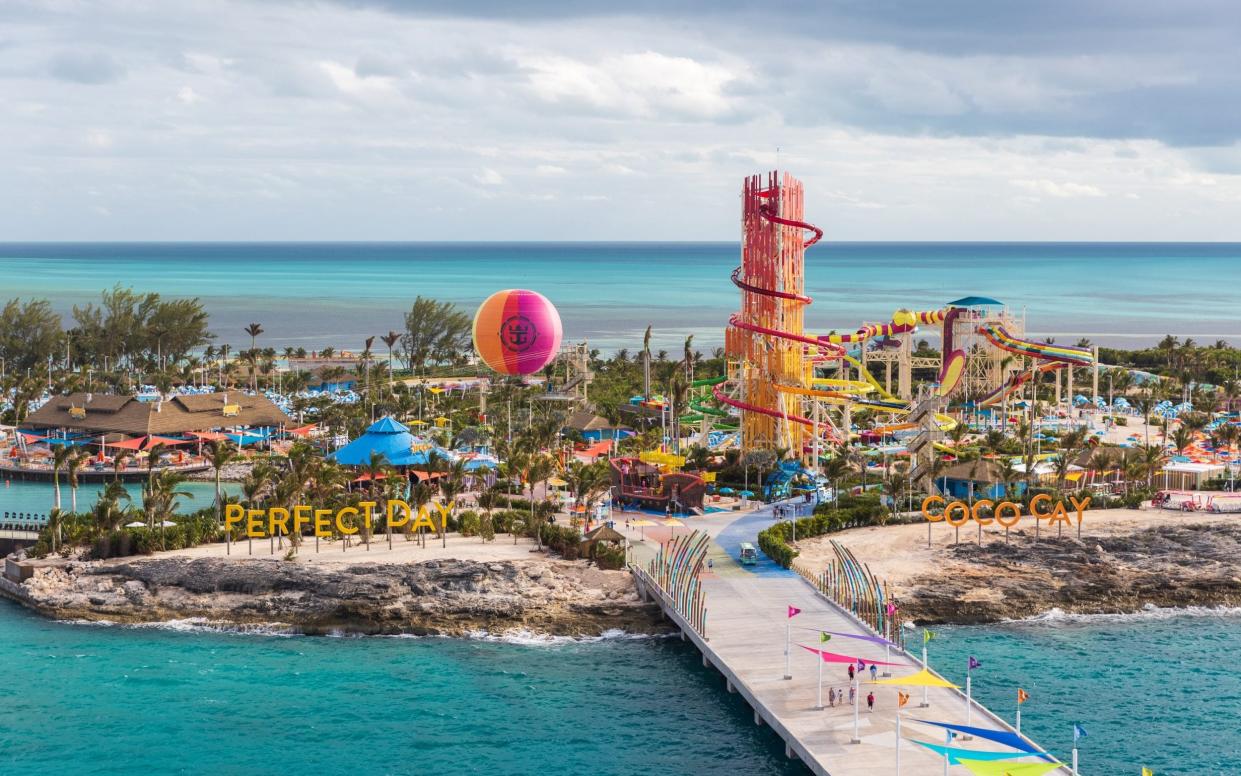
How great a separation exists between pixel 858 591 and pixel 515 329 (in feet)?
108

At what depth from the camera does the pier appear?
36375mm

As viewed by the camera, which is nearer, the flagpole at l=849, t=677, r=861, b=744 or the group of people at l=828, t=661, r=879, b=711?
the flagpole at l=849, t=677, r=861, b=744

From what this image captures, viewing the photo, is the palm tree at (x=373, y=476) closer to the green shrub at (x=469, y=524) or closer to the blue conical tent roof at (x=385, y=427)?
the blue conical tent roof at (x=385, y=427)

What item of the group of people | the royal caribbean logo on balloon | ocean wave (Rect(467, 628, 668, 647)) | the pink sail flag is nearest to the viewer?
the group of people

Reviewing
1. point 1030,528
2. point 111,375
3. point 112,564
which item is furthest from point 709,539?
point 111,375

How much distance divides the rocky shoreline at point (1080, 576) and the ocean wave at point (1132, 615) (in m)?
0.26

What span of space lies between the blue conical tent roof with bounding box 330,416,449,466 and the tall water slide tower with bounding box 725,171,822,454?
1809 centimetres

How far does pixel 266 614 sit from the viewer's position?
5131 centimetres

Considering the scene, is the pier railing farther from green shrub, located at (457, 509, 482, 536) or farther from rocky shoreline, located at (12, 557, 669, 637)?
green shrub, located at (457, 509, 482, 536)

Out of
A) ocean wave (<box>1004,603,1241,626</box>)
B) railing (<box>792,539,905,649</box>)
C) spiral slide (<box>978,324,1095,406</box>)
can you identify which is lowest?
ocean wave (<box>1004,603,1241,626</box>)

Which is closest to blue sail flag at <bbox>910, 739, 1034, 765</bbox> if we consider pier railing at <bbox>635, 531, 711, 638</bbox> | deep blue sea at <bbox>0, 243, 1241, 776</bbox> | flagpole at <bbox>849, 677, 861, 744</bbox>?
flagpole at <bbox>849, 677, 861, 744</bbox>

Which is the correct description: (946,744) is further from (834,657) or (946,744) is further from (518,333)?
(518,333)

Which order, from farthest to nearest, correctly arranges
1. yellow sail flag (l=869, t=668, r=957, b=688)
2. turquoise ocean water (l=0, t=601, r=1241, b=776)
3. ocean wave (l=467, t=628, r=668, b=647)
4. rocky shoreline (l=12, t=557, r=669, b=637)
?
rocky shoreline (l=12, t=557, r=669, b=637), ocean wave (l=467, t=628, r=668, b=647), turquoise ocean water (l=0, t=601, r=1241, b=776), yellow sail flag (l=869, t=668, r=957, b=688)

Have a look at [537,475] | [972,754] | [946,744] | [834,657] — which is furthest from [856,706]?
[537,475]
